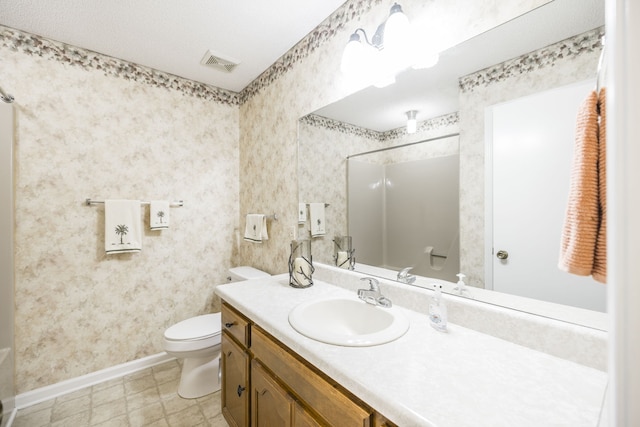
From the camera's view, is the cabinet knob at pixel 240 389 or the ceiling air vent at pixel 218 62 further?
the ceiling air vent at pixel 218 62

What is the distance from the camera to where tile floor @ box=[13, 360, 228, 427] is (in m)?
1.58

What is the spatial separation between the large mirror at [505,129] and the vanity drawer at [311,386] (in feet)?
2.02

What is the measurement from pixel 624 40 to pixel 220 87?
8.92ft

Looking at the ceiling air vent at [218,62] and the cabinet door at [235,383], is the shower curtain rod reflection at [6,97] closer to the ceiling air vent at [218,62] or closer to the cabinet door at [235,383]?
the ceiling air vent at [218,62]

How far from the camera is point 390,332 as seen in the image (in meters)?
0.91

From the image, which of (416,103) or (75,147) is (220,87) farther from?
(416,103)

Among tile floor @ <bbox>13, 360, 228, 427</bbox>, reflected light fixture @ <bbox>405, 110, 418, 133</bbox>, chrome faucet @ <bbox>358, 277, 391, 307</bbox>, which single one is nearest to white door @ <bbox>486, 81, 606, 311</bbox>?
reflected light fixture @ <bbox>405, 110, 418, 133</bbox>

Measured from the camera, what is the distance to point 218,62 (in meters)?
2.08

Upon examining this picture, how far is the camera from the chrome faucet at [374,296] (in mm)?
1187

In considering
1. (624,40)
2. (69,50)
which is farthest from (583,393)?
(69,50)

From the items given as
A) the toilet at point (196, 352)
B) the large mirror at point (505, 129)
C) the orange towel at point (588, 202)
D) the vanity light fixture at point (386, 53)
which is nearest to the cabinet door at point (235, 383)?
the toilet at point (196, 352)

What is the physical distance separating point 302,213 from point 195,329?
1.06 m

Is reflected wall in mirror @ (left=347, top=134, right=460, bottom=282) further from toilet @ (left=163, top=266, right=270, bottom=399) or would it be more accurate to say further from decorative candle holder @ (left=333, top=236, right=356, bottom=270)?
toilet @ (left=163, top=266, right=270, bottom=399)

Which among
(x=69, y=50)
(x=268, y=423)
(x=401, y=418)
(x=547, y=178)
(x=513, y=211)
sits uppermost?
(x=69, y=50)
